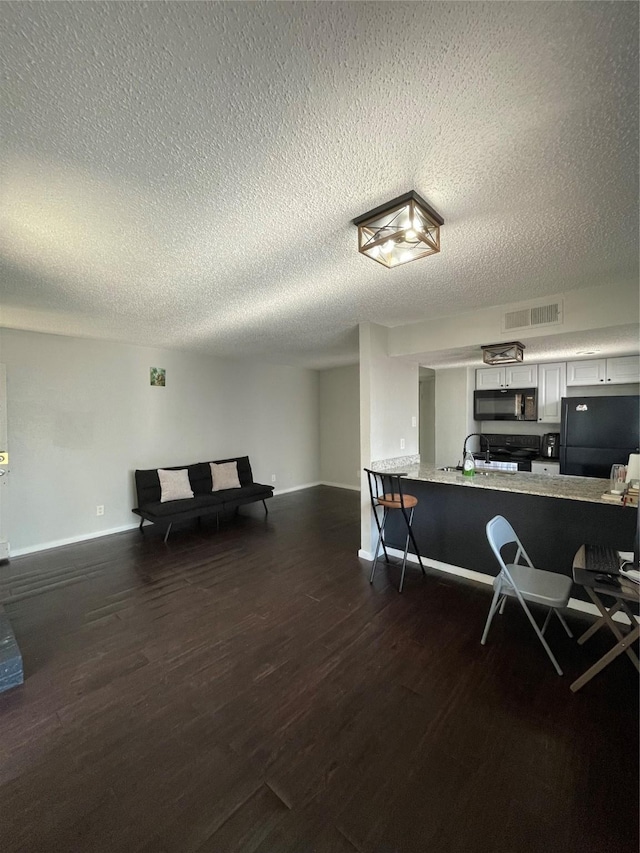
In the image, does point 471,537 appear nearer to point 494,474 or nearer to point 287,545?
point 494,474

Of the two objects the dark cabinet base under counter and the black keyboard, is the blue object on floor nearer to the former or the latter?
the dark cabinet base under counter

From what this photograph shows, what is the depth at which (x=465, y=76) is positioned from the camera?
0.99m

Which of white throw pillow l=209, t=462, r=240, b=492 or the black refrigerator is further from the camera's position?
white throw pillow l=209, t=462, r=240, b=492

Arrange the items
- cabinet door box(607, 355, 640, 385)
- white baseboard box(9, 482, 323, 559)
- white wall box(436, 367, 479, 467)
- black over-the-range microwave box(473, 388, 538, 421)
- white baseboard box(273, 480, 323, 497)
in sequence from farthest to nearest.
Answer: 1. white baseboard box(273, 480, 323, 497)
2. white wall box(436, 367, 479, 467)
3. black over-the-range microwave box(473, 388, 538, 421)
4. cabinet door box(607, 355, 640, 385)
5. white baseboard box(9, 482, 323, 559)

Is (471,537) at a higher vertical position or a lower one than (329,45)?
lower

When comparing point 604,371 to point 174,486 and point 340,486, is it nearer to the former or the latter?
point 340,486

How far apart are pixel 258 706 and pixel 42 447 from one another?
3.76 metres

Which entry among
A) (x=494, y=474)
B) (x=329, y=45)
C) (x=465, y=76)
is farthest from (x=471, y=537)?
(x=329, y=45)

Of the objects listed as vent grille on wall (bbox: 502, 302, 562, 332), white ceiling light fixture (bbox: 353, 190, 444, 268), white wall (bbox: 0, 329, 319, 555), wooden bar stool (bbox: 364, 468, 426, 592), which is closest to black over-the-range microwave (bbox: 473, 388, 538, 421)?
vent grille on wall (bbox: 502, 302, 562, 332)

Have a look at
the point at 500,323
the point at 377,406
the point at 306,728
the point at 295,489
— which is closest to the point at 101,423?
the point at 377,406

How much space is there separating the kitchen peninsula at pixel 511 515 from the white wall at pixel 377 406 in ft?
0.75

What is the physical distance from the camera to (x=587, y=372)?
14.3 ft

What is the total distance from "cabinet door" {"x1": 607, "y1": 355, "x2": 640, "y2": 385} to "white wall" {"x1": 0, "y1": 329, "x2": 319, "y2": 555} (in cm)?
503

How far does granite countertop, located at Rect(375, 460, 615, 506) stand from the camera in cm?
266
